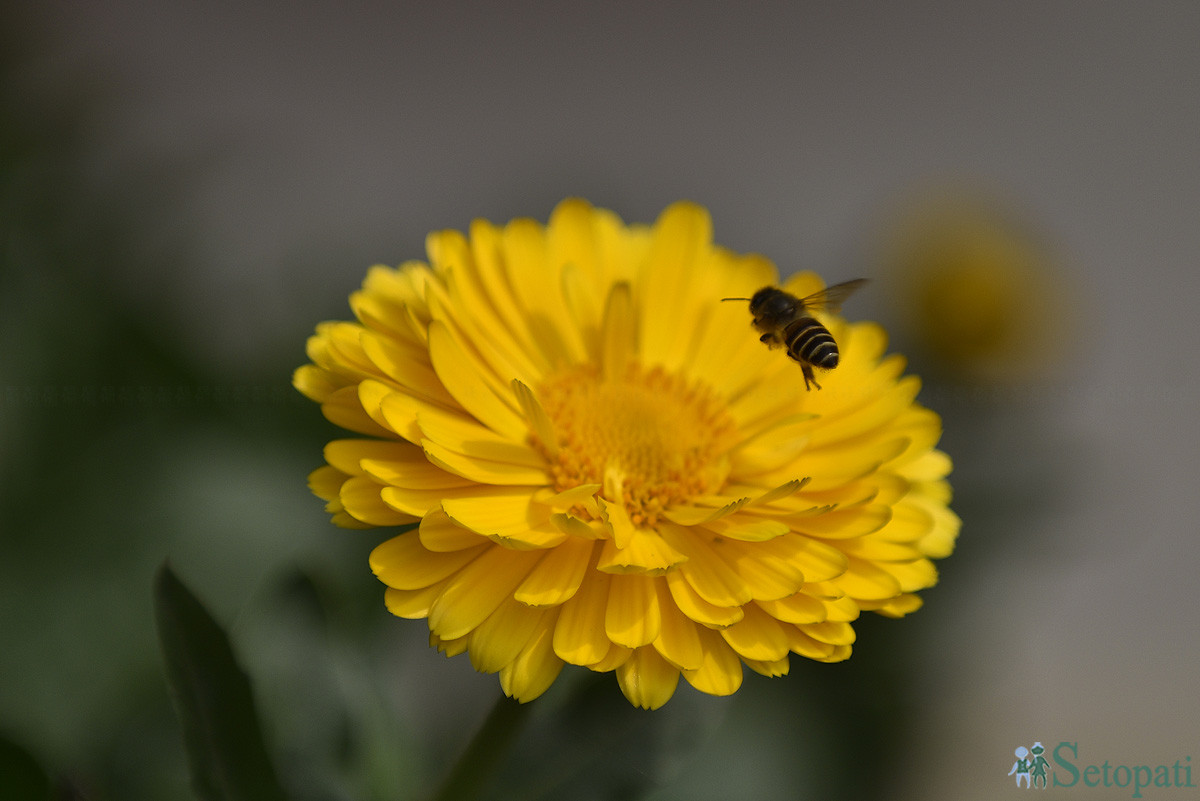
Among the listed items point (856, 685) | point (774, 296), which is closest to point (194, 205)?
point (774, 296)

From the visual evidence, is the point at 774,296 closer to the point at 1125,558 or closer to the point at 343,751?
the point at 343,751

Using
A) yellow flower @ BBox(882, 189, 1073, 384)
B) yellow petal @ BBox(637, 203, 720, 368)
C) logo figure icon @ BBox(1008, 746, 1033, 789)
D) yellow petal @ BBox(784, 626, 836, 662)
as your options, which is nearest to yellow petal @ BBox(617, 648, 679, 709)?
yellow petal @ BBox(784, 626, 836, 662)

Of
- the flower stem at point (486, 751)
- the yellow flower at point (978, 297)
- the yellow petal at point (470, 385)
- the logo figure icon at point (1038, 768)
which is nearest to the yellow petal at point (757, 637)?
the flower stem at point (486, 751)

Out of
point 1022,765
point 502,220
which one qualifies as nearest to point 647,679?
point 1022,765

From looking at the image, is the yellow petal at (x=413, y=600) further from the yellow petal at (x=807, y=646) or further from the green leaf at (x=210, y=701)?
the yellow petal at (x=807, y=646)

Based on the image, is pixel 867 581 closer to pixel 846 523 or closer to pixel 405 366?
pixel 846 523

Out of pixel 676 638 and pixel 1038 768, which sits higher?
pixel 1038 768
